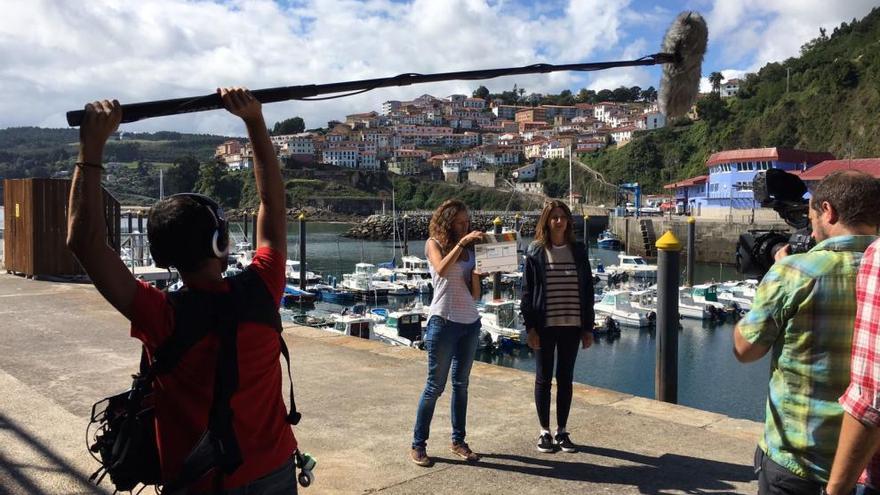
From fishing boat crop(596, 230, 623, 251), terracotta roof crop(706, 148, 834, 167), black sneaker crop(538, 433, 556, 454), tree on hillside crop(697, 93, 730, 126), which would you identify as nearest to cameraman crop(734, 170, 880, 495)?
black sneaker crop(538, 433, 556, 454)

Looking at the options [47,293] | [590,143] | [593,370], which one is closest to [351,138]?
[590,143]

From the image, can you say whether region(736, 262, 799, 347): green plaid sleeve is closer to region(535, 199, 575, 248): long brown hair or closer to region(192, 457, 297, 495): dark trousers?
region(192, 457, 297, 495): dark trousers

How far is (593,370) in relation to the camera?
24.0 m

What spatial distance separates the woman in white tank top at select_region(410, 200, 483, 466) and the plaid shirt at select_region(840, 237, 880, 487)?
270cm

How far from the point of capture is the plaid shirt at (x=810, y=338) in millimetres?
2197

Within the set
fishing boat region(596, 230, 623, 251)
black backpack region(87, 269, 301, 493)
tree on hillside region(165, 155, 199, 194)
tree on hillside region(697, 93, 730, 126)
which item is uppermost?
tree on hillside region(697, 93, 730, 126)

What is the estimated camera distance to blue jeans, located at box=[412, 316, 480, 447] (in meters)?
4.27

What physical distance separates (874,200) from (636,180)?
114 meters

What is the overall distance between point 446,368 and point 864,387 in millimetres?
2809

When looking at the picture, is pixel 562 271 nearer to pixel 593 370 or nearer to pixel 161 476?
pixel 161 476

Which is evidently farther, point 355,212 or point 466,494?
point 355,212

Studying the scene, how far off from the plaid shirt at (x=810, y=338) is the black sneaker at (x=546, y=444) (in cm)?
222

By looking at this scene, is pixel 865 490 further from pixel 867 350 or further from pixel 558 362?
pixel 558 362

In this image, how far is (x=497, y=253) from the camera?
15.8 feet
